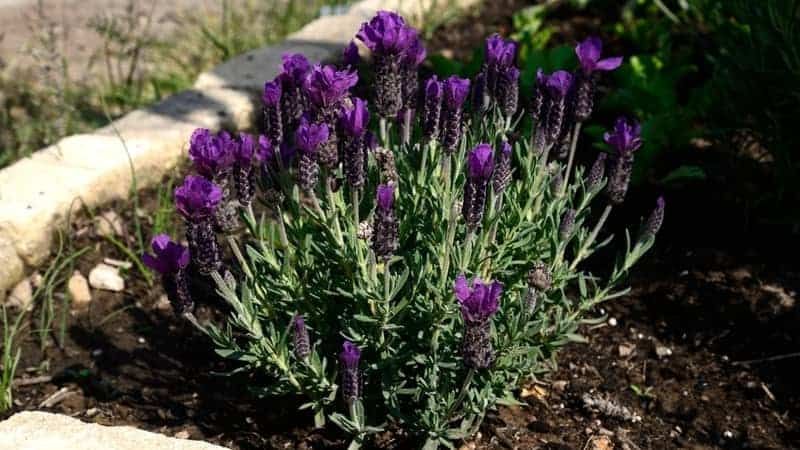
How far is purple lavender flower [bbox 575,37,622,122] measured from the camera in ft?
7.73

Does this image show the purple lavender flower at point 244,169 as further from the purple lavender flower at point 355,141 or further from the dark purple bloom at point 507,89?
the dark purple bloom at point 507,89

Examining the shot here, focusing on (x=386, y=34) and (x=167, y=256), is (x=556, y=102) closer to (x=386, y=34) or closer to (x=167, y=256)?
(x=386, y=34)

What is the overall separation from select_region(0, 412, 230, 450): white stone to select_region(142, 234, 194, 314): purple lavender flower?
36cm

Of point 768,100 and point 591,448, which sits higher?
point 768,100

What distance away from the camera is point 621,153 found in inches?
94.5

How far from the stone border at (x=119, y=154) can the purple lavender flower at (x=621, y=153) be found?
196cm

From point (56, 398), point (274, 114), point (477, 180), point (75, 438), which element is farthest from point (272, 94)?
point (56, 398)

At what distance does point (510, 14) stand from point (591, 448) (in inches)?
126

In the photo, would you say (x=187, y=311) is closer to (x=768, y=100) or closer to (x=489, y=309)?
(x=489, y=309)

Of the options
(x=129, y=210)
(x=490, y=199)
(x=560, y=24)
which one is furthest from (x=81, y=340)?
(x=560, y=24)

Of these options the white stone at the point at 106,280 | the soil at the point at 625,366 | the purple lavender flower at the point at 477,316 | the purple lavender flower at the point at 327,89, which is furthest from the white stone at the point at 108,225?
the purple lavender flower at the point at 477,316

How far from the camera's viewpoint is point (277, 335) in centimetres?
243

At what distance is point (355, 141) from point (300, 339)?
19.7 inches

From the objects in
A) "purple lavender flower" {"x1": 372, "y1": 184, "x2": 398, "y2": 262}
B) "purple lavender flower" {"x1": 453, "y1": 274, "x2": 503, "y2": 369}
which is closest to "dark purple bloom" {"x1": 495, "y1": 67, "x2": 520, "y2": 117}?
"purple lavender flower" {"x1": 372, "y1": 184, "x2": 398, "y2": 262}
